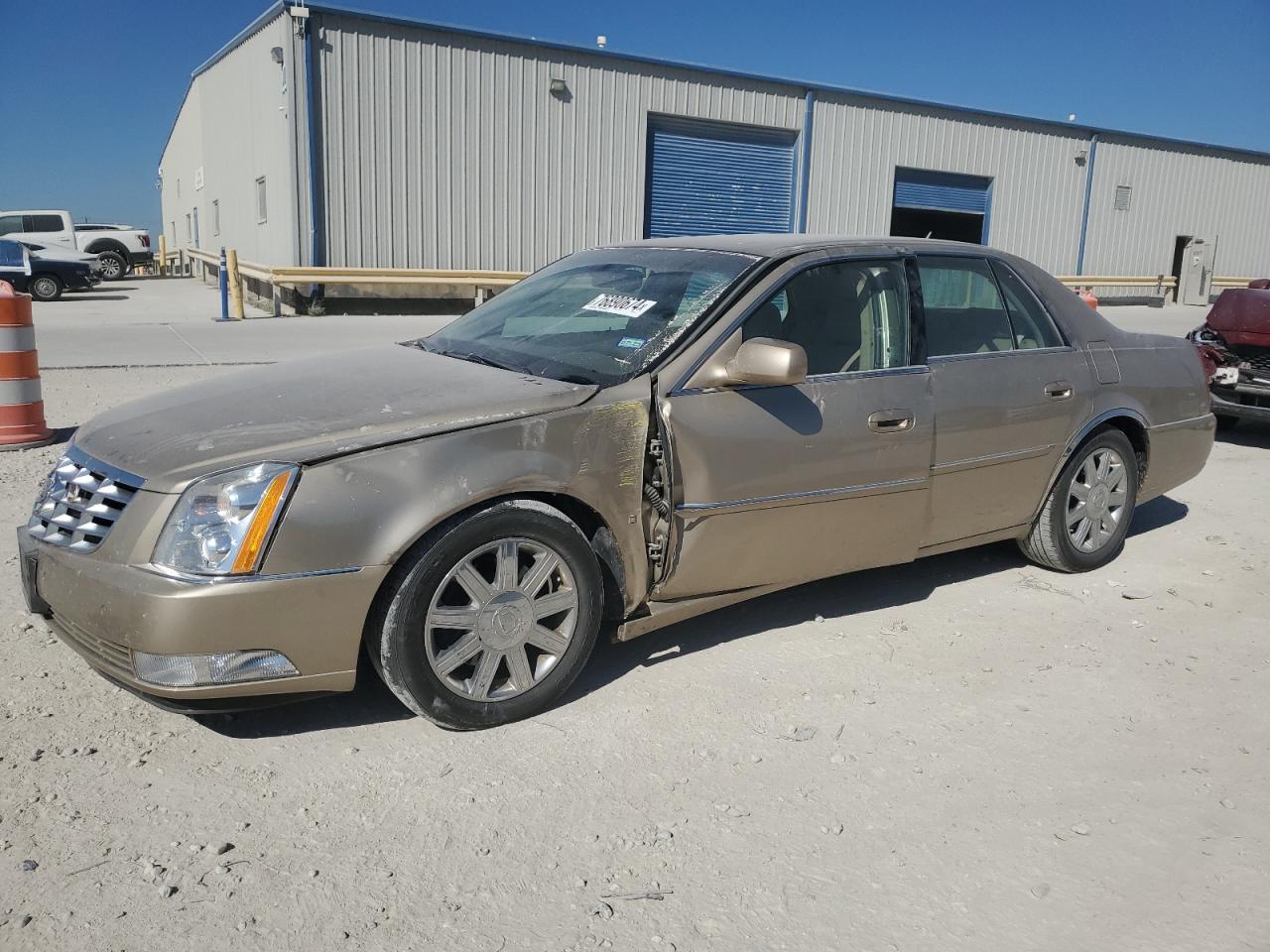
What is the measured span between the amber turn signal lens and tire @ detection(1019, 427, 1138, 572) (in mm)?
3601

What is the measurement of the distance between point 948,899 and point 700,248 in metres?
2.70

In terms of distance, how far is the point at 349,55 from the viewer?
1848 cm

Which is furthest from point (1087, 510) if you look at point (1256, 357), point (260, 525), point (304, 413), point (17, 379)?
point (17, 379)

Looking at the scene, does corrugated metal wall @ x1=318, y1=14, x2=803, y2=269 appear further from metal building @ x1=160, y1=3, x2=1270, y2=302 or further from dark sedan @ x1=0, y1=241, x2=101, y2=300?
dark sedan @ x1=0, y1=241, x2=101, y2=300

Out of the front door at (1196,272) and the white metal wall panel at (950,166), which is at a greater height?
the white metal wall panel at (950,166)

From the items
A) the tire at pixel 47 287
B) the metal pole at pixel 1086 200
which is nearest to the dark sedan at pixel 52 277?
the tire at pixel 47 287

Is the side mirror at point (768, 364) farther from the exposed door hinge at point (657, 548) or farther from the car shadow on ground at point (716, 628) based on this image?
the car shadow on ground at point (716, 628)

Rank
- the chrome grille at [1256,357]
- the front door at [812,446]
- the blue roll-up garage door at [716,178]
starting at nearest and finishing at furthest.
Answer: the front door at [812,446] < the chrome grille at [1256,357] < the blue roll-up garage door at [716,178]

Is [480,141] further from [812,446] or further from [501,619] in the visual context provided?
[501,619]

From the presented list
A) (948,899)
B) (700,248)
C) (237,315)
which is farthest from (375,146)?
(948,899)

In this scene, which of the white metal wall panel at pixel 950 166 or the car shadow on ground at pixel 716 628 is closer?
the car shadow on ground at pixel 716 628

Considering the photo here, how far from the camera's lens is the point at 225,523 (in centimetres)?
300

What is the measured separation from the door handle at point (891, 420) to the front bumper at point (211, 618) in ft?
6.70

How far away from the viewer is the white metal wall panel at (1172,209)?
28.8 meters
